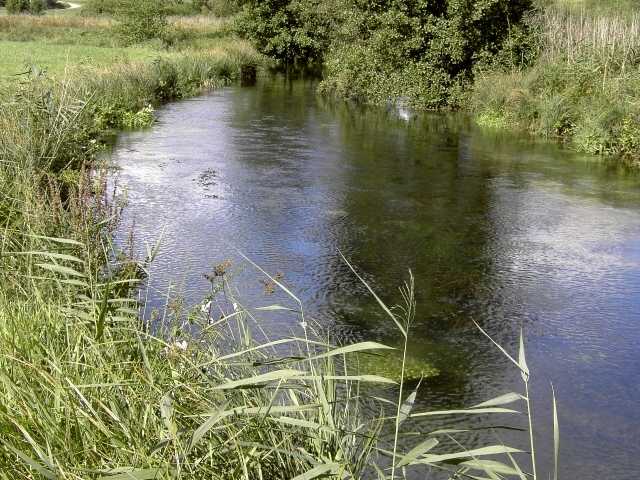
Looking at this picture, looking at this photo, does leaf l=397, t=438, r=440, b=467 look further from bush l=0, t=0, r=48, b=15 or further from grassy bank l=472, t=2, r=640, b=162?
bush l=0, t=0, r=48, b=15

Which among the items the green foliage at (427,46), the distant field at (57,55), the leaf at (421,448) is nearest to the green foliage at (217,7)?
the distant field at (57,55)

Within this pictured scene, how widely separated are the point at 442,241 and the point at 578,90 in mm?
7935

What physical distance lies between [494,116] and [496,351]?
11.5m

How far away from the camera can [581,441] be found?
443 cm

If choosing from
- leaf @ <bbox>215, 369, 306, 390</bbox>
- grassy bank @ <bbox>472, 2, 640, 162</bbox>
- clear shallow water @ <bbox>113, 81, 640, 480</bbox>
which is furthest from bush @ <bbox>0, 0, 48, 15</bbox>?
leaf @ <bbox>215, 369, 306, 390</bbox>

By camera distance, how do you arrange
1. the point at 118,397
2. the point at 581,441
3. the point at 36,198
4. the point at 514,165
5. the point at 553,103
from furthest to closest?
the point at 553,103 → the point at 514,165 → the point at 36,198 → the point at 581,441 → the point at 118,397

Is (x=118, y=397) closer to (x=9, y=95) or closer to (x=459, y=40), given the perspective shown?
(x=9, y=95)

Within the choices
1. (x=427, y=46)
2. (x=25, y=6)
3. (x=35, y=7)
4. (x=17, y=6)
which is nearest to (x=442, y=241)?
(x=427, y=46)

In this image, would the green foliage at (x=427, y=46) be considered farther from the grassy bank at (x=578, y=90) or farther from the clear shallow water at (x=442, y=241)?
the clear shallow water at (x=442, y=241)

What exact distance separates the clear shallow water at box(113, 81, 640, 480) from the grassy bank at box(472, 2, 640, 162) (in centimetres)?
84

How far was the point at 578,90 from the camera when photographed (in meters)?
14.9

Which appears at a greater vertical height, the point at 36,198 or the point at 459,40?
the point at 459,40

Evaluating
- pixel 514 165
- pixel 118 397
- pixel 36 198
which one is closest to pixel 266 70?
pixel 514 165

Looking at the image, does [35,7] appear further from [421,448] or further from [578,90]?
[421,448]
